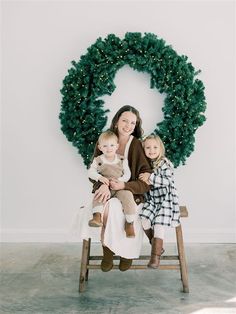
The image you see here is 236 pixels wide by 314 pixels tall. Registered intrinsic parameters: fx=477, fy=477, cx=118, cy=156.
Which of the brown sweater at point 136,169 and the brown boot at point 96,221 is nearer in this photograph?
the brown boot at point 96,221

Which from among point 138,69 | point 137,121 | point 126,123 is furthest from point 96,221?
point 138,69

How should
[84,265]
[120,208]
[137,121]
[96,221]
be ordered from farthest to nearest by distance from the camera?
[137,121] → [84,265] → [120,208] → [96,221]

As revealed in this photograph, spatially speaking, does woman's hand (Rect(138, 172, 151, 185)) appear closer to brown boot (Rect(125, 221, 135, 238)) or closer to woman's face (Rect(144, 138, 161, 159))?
woman's face (Rect(144, 138, 161, 159))

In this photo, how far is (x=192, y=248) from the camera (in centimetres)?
448

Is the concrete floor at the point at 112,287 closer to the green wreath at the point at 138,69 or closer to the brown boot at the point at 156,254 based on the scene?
the brown boot at the point at 156,254

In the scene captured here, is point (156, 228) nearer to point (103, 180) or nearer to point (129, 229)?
point (129, 229)

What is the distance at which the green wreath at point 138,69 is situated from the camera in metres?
4.40

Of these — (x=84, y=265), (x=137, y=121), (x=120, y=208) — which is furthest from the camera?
A: (x=137, y=121)

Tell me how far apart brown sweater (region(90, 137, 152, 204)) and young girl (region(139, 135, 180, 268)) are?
0.04 metres

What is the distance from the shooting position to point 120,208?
10.6 ft

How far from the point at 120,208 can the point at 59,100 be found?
1.84 metres

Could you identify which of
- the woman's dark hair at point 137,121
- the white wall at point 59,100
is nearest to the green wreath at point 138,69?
the white wall at point 59,100

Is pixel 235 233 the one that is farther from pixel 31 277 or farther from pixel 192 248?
pixel 31 277

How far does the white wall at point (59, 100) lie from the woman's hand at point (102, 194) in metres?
1.50
